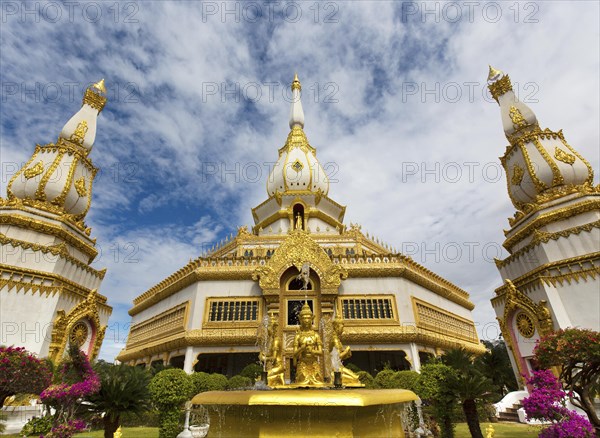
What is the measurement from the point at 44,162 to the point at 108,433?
1858 cm

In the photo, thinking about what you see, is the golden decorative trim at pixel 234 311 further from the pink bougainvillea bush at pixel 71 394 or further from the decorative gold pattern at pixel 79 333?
the pink bougainvillea bush at pixel 71 394

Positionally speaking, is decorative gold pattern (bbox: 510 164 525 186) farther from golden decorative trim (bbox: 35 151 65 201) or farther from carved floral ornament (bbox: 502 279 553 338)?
golden decorative trim (bbox: 35 151 65 201)

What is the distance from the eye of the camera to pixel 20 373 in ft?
36.7

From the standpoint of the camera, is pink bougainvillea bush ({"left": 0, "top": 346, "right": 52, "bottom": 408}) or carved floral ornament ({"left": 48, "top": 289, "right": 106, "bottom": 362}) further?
carved floral ornament ({"left": 48, "top": 289, "right": 106, "bottom": 362})

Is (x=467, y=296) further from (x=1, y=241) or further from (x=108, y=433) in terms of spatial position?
(x=1, y=241)

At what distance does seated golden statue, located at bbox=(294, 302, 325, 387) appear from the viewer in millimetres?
7316

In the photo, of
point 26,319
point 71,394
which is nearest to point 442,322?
point 71,394

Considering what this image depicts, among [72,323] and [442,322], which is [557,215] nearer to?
[442,322]

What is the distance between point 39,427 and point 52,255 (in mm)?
9566

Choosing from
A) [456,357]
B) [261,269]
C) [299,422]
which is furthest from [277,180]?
[299,422]

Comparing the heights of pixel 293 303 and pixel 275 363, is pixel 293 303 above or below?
above

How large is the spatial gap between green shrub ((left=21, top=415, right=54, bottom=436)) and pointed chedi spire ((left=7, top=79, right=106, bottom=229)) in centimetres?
1193

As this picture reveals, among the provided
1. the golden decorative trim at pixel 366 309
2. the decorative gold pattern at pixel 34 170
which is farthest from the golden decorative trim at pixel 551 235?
the decorative gold pattern at pixel 34 170

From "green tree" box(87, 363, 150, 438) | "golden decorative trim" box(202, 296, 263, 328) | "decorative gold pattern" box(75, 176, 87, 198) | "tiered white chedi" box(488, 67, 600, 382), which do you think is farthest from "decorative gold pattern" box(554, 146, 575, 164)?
"decorative gold pattern" box(75, 176, 87, 198)
